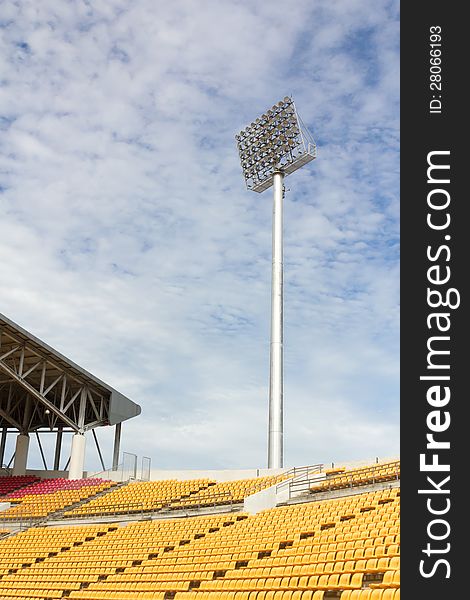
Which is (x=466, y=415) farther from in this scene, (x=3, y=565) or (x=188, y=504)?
(x=188, y=504)

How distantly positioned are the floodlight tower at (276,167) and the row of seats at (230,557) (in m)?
9.38

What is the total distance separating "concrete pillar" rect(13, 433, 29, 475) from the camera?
3819cm

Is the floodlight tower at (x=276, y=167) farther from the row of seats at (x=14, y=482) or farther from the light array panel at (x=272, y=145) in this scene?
the row of seats at (x=14, y=482)

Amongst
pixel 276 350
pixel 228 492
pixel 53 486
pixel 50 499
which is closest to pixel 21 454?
pixel 53 486

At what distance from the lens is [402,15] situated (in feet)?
24.0

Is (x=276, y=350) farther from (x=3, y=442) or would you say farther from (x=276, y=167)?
(x=3, y=442)

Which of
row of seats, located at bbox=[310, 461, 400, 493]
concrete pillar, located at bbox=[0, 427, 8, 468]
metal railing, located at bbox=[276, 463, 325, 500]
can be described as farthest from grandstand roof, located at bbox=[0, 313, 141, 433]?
row of seats, located at bbox=[310, 461, 400, 493]

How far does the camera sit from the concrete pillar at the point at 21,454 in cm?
3819

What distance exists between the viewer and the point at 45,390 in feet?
118

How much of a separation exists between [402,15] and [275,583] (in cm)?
952

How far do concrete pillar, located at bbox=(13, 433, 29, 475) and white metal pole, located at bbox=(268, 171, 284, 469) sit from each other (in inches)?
663

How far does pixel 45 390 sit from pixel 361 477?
2083cm

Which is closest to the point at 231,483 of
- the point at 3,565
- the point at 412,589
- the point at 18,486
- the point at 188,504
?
the point at 188,504

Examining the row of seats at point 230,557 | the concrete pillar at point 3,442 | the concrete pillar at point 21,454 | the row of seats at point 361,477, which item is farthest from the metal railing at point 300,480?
the concrete pillar at point 3,442
